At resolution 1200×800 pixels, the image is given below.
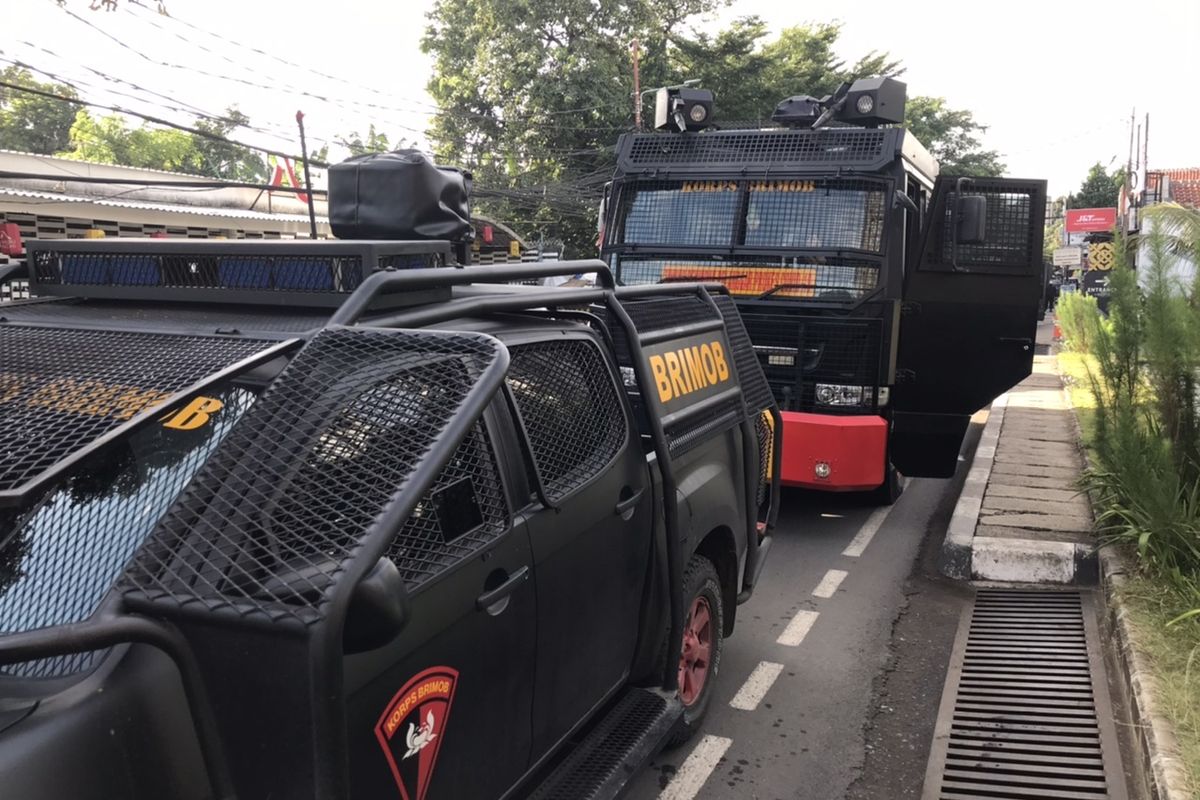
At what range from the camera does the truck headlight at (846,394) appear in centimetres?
689

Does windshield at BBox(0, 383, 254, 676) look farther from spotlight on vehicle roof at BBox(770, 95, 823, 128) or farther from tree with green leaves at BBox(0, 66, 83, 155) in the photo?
tree with green leaves at BBox(0, 66, 83, 155)

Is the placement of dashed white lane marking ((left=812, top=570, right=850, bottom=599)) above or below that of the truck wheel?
below

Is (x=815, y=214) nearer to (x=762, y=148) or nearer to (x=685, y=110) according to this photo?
(x=762, y=148)

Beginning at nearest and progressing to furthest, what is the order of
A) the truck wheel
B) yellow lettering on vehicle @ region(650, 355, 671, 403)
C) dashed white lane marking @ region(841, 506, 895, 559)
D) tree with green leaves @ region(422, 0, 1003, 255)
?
1. yellow lettering on vehicle @ region(650, 355, 671, 403)
2. dashed white lane marking @ region(841, 506, 895, 559)
3. the truck wheel
4. tree with green leaves @ region(422, 0, 1003, 255)

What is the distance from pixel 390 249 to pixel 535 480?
798 millimetres

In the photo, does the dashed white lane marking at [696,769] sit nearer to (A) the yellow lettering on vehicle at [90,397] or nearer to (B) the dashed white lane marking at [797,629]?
(B) the dashed white lane marking at [797,629]

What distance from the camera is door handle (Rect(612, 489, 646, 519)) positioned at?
3.12 m

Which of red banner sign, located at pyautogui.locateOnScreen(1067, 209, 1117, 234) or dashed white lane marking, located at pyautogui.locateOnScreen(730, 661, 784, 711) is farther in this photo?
red banner sign, located at pyautogui.locateOnScreen(1067, 209, 1117, 234)

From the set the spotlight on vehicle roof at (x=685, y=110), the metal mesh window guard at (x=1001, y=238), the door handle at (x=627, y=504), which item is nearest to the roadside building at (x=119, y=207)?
the spotlight on vehicle roof at (x=685, y=110)

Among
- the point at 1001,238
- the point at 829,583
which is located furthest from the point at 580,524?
the point at 1001,238

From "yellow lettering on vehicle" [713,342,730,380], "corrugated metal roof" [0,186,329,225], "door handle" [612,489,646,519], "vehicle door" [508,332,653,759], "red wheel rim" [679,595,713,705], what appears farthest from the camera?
"corrugated metal roof" [0,186,329,225]

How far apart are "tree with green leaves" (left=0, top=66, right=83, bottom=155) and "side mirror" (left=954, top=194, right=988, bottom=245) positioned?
5585 centimetres

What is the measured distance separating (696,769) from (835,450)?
3467 mm

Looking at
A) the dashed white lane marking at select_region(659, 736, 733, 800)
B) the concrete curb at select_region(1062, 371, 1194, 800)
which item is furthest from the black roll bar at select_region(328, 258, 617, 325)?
the concrete curb at select_region(1062, 371, 1194, 800)
